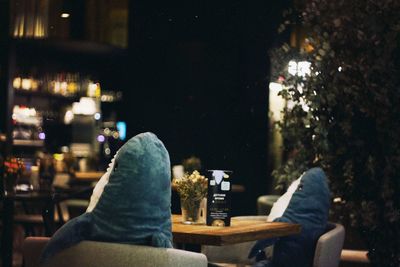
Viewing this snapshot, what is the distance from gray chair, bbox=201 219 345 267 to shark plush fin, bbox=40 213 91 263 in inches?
59.4

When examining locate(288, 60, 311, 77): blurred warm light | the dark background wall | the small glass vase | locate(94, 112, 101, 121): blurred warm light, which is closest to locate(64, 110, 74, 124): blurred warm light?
locate(94, 112, 101, 121): blurred warm light

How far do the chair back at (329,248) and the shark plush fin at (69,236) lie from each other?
4.91 feet

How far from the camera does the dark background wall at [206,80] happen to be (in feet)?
28.8

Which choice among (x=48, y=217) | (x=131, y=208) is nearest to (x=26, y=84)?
(x=48, y=217)

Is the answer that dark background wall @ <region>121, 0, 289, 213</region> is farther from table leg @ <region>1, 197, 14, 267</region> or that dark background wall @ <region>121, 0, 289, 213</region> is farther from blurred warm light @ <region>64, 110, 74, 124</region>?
blurred warm light @ <region>64, 110, 74, 124</region>

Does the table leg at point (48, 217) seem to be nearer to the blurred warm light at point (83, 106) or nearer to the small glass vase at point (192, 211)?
the small glass vase at point (192, 211)

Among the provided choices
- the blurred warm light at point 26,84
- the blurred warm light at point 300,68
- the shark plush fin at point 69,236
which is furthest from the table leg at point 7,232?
the blurred warm light at point 26,84

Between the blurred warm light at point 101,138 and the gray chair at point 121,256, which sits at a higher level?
the blurred warm light at point 101,138

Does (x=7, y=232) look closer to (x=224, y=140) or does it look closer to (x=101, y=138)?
(x=224, y=140)

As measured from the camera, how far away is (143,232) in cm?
358

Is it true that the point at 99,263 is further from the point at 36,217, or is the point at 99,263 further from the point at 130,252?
the point at 36,217

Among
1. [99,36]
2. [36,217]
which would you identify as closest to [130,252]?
[36,217]

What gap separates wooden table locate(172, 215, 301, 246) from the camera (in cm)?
389

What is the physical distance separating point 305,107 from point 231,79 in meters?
2.27
